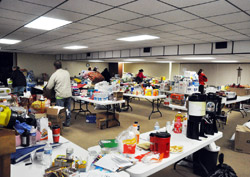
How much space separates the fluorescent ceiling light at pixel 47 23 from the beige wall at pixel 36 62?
354 inches

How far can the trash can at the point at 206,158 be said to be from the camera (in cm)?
272

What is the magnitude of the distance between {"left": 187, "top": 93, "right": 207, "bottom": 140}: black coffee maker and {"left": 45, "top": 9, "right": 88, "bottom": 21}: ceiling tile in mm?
2291

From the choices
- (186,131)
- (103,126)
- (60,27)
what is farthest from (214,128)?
(60,27)

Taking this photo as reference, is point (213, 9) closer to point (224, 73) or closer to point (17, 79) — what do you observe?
point (17, 79)

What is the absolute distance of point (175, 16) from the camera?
312cm

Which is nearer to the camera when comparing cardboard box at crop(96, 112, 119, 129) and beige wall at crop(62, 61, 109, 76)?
cardboard box at crop(96, 112, 119, 129)

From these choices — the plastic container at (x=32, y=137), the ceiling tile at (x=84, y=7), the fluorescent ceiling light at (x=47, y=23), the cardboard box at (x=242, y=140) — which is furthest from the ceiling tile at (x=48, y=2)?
the cardboard box at (x=242, y=140)

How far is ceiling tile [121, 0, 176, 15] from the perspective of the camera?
2527mm

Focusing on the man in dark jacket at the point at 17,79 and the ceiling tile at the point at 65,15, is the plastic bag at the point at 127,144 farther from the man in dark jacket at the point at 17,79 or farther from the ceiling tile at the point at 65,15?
the man in dark jacket at the point at 17,79

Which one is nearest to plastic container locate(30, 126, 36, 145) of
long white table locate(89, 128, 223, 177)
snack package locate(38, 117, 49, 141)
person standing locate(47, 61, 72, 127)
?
snack package locate(38, 117, 49, 141)

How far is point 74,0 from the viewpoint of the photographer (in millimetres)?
2533

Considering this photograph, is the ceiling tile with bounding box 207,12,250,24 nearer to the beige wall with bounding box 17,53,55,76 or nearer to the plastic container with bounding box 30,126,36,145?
the plastic container with bounding box 30,126,36,145

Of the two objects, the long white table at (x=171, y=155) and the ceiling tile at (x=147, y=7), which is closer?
the long white table at (x=171, y=155)

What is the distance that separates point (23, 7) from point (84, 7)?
3.12 feet
